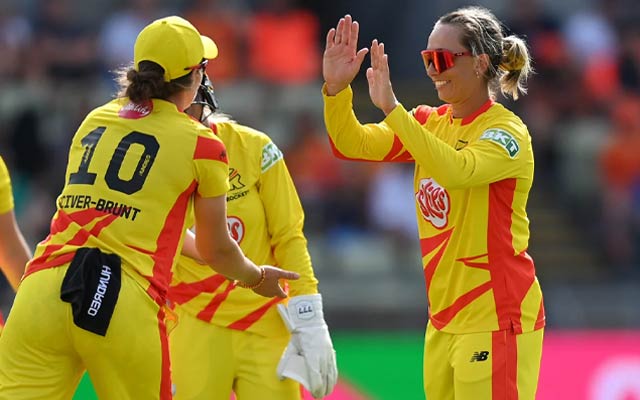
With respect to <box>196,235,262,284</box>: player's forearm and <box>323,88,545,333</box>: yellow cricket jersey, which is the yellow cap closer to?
<box>196,235,262,284</box>: player's forearm

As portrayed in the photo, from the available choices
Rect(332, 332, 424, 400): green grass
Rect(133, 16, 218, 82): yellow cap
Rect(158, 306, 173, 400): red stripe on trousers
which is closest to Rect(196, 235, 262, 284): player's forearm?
Rect(158, 306, 173, 400): red stripe on trousers

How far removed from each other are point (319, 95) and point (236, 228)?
6696 mm

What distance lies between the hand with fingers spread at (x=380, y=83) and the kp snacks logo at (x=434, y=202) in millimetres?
406

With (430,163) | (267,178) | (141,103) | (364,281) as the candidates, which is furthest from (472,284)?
(364,281)

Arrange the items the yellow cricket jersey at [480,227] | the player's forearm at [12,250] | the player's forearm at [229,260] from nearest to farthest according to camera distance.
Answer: the player's forearm at [229,260] → the yellow cricket jersey at [480,227] → the player's forearm at [12,250]

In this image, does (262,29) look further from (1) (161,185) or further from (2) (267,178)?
(1) (161,185)

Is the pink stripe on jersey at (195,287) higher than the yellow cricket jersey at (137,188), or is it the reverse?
the yellow cricket jersey at (137,188)

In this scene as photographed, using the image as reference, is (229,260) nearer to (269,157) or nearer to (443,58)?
(269,157)

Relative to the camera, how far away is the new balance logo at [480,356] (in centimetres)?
505

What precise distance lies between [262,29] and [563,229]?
3.70m

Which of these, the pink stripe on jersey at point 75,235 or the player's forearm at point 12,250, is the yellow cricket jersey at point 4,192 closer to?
the player's forearm at point 12,250

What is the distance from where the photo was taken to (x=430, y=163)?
16.1 feet

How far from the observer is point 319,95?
12.2 m

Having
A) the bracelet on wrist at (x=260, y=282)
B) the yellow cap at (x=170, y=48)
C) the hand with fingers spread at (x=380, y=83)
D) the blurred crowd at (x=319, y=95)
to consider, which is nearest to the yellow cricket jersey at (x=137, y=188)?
the yellow cap at (x=170, y=48)
